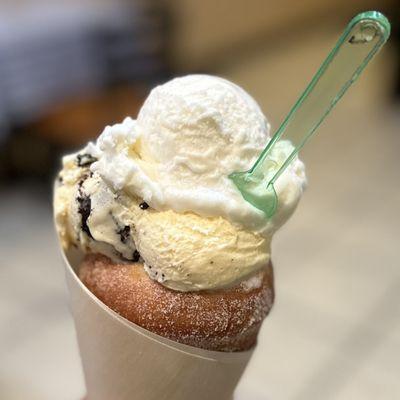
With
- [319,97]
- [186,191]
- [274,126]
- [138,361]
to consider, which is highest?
[319,97]

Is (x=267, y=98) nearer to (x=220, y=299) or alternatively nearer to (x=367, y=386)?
(x=367, y=386)

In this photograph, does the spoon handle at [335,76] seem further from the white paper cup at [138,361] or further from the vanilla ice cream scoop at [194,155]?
the white paper cup at [138,361]

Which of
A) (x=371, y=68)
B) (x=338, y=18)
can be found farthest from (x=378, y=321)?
(x=338, y=18)

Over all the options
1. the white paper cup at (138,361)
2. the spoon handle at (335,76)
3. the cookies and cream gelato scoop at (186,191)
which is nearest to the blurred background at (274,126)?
the white paper cup at (138,361)

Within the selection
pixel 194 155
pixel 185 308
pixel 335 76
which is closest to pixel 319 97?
pixel 335 76

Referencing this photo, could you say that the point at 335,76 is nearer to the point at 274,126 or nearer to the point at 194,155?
the point at 194,155
